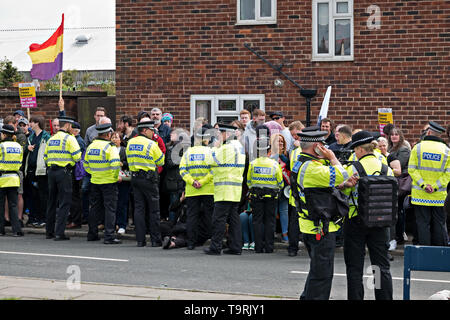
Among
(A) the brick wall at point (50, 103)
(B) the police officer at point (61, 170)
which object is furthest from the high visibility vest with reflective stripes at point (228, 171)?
(A) the brick wall at point (50, 103)

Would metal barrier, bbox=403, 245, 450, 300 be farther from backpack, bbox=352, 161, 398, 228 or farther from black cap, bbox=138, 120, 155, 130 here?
black cap, bbox=138, 120, 155, 130

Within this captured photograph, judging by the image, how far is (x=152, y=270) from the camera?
10844 millimetres

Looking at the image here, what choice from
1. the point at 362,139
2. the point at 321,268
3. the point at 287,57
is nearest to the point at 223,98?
the point at 287,57

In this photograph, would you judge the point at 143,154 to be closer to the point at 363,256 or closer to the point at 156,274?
the point at 156,274

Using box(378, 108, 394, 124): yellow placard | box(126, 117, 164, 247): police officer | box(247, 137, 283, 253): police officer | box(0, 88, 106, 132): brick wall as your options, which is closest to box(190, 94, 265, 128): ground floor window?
box(0, 88, 106, 132): brick wall

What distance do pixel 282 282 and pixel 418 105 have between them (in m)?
7.50

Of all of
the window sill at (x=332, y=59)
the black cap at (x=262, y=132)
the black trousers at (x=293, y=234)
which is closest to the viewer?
the black trousers at (x=293, y=234)

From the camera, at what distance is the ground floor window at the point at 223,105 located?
1722cm

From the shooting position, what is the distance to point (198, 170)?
42.4 ft

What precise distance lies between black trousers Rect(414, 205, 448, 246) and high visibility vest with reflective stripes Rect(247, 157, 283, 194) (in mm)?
2156

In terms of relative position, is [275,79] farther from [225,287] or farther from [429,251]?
[429,251]

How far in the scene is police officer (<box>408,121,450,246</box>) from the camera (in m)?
11.7

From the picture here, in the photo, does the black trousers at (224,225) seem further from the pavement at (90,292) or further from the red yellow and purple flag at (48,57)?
the red yellow and purple flag at (48,57)

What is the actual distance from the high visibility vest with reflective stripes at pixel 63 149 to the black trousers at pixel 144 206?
1323 mm
